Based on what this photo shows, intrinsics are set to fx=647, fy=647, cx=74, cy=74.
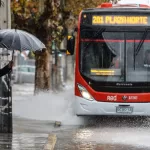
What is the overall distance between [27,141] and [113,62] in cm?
469

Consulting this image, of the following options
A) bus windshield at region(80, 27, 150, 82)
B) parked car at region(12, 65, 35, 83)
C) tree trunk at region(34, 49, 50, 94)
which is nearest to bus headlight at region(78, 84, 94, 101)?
bus windshield at region(80, 27, 150, 82)

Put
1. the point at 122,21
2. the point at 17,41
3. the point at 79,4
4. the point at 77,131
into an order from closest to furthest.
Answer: the point at 17,41, the point at 77,131, the point at 122,21, the point at 79,4

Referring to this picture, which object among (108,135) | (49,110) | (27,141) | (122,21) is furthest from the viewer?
(49,110)

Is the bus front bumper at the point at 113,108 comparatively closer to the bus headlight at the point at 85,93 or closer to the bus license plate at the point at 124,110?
the bus license plate at the point at 124,110

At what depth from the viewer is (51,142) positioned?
45.1 feet

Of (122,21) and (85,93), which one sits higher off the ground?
(122,21)

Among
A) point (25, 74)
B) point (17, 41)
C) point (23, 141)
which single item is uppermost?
point (17, 41)

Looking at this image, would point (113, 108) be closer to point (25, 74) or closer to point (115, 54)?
point (115, 54)

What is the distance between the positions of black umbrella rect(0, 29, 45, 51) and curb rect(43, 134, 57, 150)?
6.50ft

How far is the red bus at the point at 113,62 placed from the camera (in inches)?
689

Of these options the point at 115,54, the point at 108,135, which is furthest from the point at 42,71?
the point at 108,135

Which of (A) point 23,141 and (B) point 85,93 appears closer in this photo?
(A) point 23,141

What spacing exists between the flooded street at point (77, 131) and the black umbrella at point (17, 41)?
1.99 meters

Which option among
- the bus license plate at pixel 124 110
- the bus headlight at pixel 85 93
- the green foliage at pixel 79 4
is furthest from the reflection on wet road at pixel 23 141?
the green foliage at pixel 79 4
